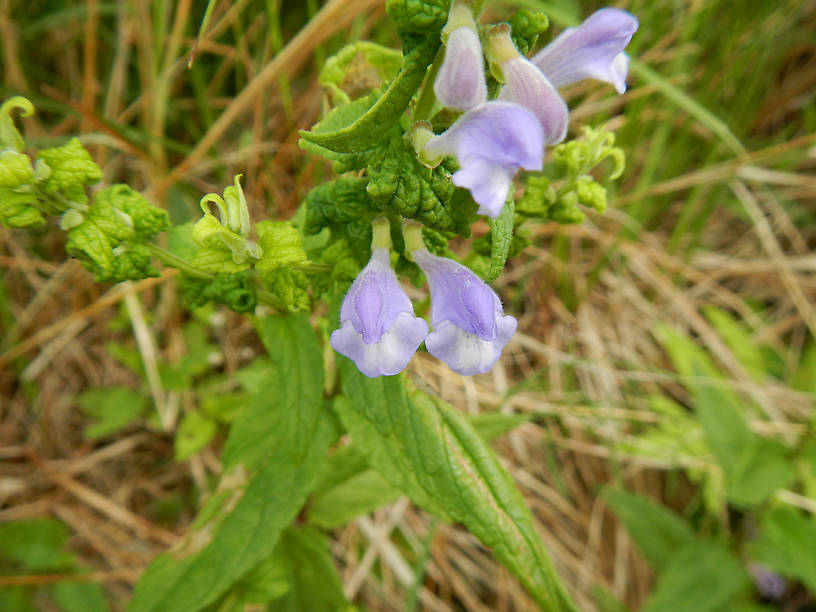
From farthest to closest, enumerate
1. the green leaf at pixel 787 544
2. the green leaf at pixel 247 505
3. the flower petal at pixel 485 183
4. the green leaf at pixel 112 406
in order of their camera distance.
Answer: the green leaf at pixel 112 406 < the green leaf at pixel 787 544 < the green leaf at pixel 247 505 < the flower petal at pixel 485 183

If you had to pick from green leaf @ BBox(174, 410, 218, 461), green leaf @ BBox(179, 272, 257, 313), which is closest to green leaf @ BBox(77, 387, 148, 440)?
green leaf @ BBox(174, 410, 218, 461)

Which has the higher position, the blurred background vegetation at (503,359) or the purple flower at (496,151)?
the purple flower at (496,151)

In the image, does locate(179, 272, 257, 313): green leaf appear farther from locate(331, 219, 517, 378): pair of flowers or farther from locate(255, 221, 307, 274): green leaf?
locate(331, 219, 517, 378): pair of flowers

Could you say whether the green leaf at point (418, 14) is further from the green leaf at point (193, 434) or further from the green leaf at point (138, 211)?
the green leaf at point (193, 434)

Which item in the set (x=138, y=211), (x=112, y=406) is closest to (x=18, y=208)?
(x=138, y=211)

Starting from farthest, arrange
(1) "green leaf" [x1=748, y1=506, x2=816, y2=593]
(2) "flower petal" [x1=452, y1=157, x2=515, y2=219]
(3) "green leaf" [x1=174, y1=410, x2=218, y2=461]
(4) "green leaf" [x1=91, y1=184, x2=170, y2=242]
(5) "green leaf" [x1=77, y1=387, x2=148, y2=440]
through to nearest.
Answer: (5) "green leaf" [x1=77, y1=387, x2=148, y2=440] < (3) "green leaf" [x1=174, y1=410, x2=218, y2=461] < (1) "green leaf" [x1=748, y1=506, x2=816, y2=593] < (4) "green leaf" [x1=91, y1=184, x2=170, y2=242] < (2) "flower petal" [x1=452, y1=157, x2=515, y2=219]

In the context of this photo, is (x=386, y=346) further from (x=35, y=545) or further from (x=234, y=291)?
(x=35, y=545)

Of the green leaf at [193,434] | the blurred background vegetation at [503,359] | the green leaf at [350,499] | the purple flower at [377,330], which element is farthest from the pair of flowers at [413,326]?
the green leaf at [193,434]
